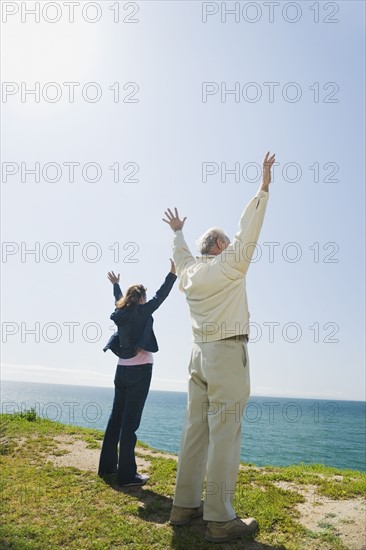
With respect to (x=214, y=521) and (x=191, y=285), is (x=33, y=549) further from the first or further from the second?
(x=191, y=285)

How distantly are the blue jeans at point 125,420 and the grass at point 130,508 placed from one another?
0.28m

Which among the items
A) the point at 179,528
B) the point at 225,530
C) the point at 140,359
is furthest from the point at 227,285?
the point at 179,528

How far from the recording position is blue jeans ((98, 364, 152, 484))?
19.4 feet

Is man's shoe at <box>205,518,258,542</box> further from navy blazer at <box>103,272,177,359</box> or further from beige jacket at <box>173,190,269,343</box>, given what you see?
navy blazer at <box>103,272,177,359</box>

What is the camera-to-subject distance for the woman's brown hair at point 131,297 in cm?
613

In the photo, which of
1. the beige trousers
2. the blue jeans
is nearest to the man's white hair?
the beige trousers

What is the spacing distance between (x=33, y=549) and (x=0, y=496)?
5.98 ft

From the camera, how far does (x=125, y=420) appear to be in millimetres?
5949

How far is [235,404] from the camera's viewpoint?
166 inches

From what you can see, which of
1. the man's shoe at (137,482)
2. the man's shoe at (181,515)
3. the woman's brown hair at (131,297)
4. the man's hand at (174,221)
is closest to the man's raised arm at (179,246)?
the man's hand at (174,221)

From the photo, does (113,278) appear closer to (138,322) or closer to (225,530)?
(138,322)

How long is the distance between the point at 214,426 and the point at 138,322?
7.45 feet

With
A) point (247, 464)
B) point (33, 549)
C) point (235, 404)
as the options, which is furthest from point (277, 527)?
point (247, 464)

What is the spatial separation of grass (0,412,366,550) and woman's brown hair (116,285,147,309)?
8.21 ft
